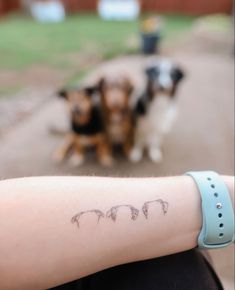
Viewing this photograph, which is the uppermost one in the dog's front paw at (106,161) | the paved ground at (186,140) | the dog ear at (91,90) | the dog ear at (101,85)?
the dog ear at (101,85)

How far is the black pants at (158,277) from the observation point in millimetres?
379

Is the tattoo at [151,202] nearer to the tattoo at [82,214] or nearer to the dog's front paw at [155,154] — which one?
the tattoo at [82,214]

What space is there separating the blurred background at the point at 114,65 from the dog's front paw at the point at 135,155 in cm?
8

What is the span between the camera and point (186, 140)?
1.19 metres

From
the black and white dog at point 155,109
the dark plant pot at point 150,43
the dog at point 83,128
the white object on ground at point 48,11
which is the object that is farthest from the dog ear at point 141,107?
the white object on ground at point 48,11

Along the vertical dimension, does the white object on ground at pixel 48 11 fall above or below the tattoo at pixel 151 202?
above

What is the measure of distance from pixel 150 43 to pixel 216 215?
7.27 feet

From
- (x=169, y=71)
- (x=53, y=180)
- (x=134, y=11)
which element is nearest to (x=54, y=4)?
(x=134, y=11)

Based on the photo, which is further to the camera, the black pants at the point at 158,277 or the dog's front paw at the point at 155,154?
the dog's front paw at the point at 155,154

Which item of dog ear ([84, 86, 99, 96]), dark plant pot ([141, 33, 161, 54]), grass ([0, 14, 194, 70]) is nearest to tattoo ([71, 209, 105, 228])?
dog ear ([84, 86, 99, 96])

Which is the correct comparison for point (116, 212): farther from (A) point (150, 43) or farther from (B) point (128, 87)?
(A) point (150, 43)

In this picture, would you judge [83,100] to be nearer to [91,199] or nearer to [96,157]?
[96,157]

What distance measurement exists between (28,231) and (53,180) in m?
0.06

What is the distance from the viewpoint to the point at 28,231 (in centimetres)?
34
